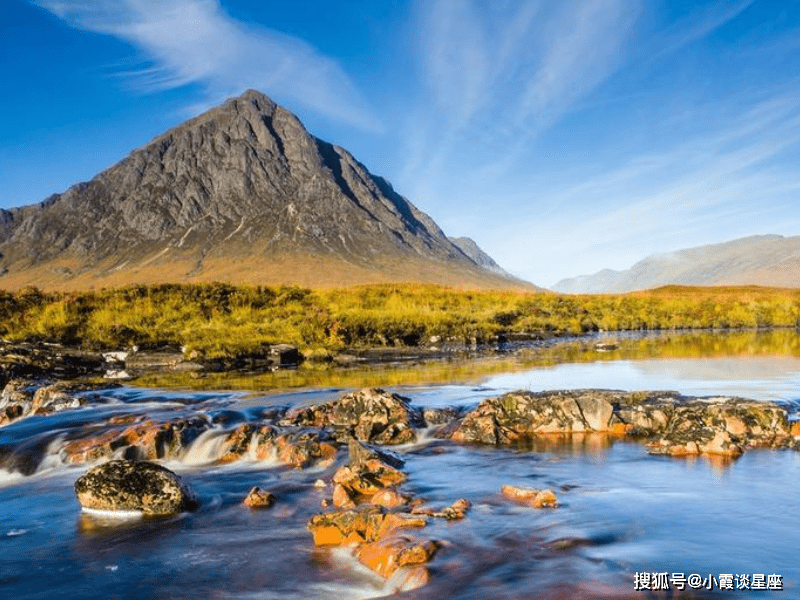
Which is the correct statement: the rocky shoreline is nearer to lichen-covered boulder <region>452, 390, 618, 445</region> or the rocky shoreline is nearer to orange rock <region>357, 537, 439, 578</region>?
lichen-covered boulder <region>452, 390, 618, 445</region>

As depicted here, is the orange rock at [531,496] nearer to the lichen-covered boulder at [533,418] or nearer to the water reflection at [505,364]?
the lichen-covered boulder at [533,418]

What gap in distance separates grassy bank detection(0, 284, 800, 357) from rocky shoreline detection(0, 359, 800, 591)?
15.1 m

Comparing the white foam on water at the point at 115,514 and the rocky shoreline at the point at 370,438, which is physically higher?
the rocky shoreline at the point at 370,438

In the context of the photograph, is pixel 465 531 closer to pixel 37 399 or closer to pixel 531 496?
pixel 531 496

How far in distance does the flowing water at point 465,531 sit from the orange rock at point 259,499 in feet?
0.72

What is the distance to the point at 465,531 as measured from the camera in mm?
7707

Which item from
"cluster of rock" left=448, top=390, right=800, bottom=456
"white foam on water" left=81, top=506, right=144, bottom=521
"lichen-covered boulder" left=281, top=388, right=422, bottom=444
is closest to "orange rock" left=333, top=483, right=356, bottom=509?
"white foam on water" left=81, top=506, right=144, bottom=521

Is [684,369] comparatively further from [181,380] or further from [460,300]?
[460,300]

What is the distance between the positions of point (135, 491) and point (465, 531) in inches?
207

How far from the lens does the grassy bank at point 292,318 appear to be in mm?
31672

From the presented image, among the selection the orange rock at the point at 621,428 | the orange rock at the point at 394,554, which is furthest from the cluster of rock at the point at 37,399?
the orange rock at the point at 621,428

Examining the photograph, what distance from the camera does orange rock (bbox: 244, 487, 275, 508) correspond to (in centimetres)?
947

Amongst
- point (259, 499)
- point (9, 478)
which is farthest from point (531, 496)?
point (9, 478)

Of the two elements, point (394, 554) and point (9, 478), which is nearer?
point (394, 554)
